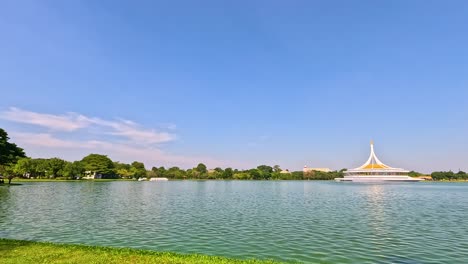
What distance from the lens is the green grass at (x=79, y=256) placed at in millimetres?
14398

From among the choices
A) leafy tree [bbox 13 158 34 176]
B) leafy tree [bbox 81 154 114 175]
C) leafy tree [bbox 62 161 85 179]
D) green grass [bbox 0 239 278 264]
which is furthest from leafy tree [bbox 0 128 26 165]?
leafy tree [bbox 81 154 114 175]

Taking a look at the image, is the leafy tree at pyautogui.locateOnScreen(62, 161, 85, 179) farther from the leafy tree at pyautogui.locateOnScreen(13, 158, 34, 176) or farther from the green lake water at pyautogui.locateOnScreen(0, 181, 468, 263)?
the green lake water at pyautogui.locateOnScreen(0, 181, 468, 263)

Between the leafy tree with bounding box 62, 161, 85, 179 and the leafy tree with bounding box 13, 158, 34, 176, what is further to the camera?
the leafy tree with bounding box 62, 161, 85, 179

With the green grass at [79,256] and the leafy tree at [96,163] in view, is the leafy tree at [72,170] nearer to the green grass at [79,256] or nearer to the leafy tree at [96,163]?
the leafy tree at [96,163]

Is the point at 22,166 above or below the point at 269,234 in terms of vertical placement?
above

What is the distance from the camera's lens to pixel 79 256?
49.6 feet

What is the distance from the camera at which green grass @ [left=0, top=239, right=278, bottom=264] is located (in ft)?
47.2

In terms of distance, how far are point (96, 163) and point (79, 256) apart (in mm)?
191135

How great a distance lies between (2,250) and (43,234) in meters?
8.73

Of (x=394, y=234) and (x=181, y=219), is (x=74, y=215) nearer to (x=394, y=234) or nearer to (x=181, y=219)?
(x=181, y=219)

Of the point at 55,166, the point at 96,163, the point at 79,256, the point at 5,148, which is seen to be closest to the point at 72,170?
the point at 55,166

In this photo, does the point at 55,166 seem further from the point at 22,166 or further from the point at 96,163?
the point at 96,163

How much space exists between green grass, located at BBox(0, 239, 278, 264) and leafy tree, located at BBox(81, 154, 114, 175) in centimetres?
18273

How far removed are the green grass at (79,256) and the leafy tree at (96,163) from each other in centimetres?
18273
